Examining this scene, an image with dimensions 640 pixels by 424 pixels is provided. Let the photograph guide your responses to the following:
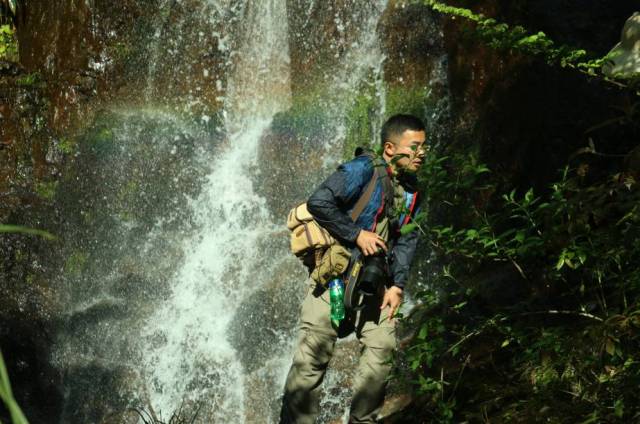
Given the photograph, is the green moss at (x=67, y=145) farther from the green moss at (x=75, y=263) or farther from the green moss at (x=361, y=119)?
the green moss at (x=361, y=119)

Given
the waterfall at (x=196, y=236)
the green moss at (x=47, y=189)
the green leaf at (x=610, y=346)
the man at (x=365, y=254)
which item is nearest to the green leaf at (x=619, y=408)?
the green leaf at (x=610, y=346)

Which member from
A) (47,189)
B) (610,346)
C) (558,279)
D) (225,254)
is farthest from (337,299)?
(47,189)

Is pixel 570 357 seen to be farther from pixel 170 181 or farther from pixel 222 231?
pixel 170 181

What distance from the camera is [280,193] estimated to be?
8.49 metres

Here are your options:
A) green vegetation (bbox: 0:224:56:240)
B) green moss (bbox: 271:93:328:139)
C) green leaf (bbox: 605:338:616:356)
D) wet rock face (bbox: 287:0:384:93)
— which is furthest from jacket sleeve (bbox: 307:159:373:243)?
wet rock face (bbox: 287:0:384:93)

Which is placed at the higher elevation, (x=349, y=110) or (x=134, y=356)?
(x=349, y=110)

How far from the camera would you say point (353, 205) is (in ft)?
13.5

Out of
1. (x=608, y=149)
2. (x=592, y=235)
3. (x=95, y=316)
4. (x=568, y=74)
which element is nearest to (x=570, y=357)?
(x=592, y=235)

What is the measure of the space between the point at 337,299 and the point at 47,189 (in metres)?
6.15

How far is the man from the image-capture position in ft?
13.3

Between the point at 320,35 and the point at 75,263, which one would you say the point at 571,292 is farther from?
the point at 75,263

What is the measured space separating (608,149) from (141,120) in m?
5.33

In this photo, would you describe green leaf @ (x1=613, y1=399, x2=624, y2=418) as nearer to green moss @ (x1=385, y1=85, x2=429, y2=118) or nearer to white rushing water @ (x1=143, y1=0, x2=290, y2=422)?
white rushing water @ (x1=143, y1=0, x2=290, y2=422)

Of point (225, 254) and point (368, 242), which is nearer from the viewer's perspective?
point (368, 242)
